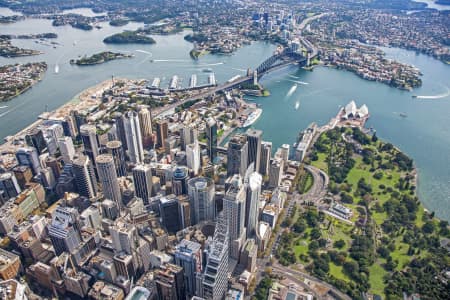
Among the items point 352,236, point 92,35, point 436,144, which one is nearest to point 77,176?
point 352,236

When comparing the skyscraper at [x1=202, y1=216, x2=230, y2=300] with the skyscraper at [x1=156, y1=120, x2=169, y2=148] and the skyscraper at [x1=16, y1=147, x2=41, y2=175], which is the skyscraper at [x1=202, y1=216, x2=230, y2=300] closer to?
the skyscraper at [x1=156, y1=120, x2=169, y2=148]

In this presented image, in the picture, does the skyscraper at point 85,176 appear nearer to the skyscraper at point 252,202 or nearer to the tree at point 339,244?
the skyscraper at point 252,202

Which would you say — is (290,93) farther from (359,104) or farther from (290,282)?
(290,282)

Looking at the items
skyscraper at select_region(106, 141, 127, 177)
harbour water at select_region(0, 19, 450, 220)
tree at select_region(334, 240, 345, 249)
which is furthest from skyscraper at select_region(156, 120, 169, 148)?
tree at select_region(334, 240, 345, 249)

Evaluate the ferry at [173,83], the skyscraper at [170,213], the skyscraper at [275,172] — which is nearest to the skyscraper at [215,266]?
the skyscraper at [170,213]

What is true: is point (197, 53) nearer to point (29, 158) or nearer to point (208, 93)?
point (208, 93)
